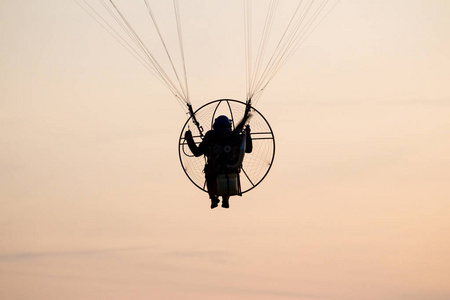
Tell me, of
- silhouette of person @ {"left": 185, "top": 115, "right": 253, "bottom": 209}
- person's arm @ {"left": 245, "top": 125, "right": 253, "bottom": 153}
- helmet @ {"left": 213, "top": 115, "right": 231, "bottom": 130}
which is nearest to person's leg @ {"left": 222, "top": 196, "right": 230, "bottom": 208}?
silhouette of person @ {"left": 185, "top": 115, "right": 253, "bottom": 209}

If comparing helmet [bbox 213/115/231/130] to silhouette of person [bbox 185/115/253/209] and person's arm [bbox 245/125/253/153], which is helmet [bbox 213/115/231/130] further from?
person's arm [bbox 245/125/253/153]

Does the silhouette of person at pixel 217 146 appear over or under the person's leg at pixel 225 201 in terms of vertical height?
over

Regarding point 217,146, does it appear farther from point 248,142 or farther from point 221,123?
point 248,142

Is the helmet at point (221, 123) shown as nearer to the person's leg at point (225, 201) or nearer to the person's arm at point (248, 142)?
the person's arm at point (248, 142)

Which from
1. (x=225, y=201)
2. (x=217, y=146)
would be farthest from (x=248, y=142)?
(x=225, y=201)

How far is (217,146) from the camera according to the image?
117 ft

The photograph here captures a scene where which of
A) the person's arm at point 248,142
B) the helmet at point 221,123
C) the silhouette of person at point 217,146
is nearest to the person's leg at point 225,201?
the silhouette of person at point 217,146

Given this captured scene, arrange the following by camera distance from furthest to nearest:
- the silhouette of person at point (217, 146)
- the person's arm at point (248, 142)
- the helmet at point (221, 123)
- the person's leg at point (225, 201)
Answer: the person's leg at point (225, 201) → the helmet at point (221, 123) → the person's arm at point (248, 142) → the silhouette of person at point (217, 146)

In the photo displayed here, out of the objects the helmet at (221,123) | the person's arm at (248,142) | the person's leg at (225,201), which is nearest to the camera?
the person's arm at (248,142)

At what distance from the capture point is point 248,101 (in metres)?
36.1

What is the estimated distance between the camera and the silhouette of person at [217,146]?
3569 centimetres

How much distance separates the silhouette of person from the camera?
35688 millimetres

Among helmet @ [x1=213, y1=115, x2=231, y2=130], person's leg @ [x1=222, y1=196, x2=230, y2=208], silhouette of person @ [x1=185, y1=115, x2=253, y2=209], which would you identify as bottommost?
person's leg @ [x1=222, y1=196, x2=230, y2=208]

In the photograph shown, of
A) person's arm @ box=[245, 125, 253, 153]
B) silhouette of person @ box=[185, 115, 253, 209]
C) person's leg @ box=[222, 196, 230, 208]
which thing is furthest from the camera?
person's leg @ box=[222, 196, 230, 208]
